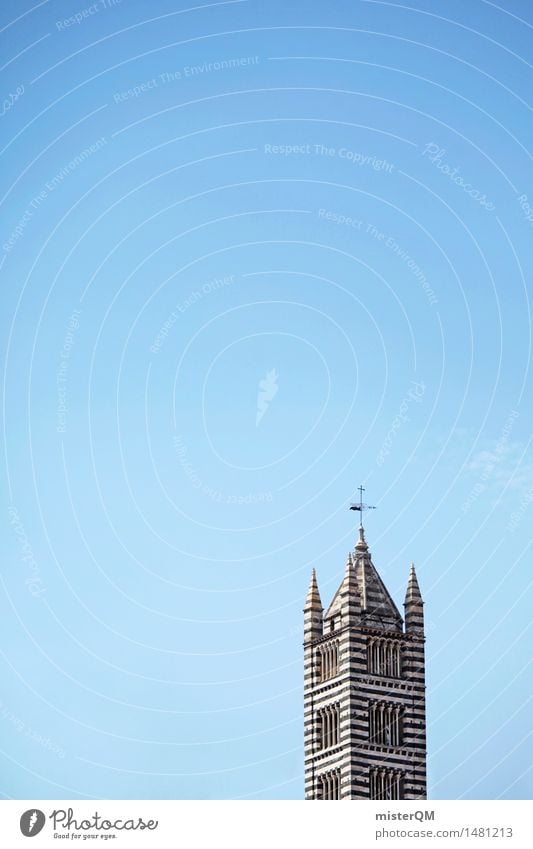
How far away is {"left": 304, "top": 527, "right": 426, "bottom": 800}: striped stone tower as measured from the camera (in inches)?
2908

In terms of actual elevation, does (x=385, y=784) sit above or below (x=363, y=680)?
below

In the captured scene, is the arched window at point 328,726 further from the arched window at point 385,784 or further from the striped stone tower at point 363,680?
the arched window at point 385,784

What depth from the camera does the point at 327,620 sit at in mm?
76812
